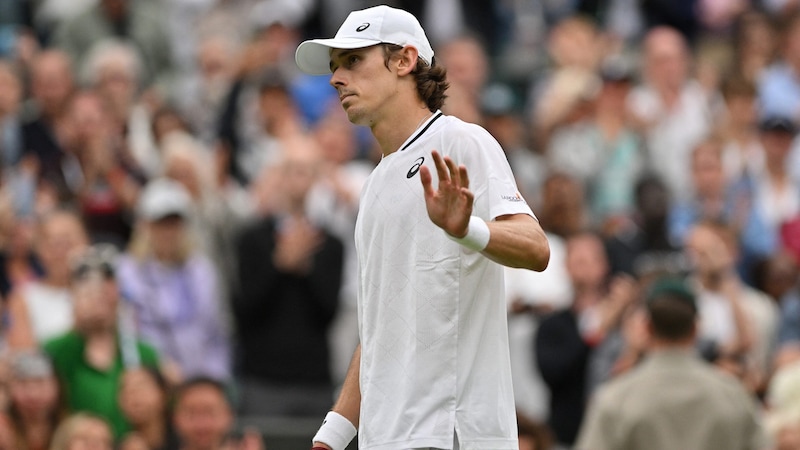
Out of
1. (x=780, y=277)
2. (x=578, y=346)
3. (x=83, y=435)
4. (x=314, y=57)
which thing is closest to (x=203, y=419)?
(x=83, y=435)

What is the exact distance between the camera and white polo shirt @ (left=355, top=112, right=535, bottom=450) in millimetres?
5016

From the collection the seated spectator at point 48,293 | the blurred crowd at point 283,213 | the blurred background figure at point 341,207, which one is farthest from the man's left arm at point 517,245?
the blurred background figure at point 341,207

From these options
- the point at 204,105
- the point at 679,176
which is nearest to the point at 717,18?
the point at 679,176

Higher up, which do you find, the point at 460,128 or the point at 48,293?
the point at 460,128

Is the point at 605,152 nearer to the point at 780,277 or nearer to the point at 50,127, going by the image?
the point at 780,277

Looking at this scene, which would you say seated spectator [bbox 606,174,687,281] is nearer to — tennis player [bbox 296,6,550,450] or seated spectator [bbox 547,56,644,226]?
seated spectator [bbox 547,56,644,226]

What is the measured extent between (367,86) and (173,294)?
5.39 metres

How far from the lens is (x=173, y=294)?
10.4 m

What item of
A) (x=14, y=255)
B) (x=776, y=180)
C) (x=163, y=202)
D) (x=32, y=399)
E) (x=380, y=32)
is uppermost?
(x=380, y=32)

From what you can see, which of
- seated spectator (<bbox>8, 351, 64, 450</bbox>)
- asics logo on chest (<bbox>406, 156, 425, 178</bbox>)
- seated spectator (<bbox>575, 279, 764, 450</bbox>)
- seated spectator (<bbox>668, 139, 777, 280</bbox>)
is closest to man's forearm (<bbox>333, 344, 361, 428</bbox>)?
asics logo on chest (<bbox>406, 156, 425, 178</bbox>)

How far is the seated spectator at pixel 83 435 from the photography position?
8.84 m

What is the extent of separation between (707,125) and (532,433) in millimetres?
5033

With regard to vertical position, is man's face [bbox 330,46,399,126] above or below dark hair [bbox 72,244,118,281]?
above

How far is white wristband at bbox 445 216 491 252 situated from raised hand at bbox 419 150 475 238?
0.02 metres
